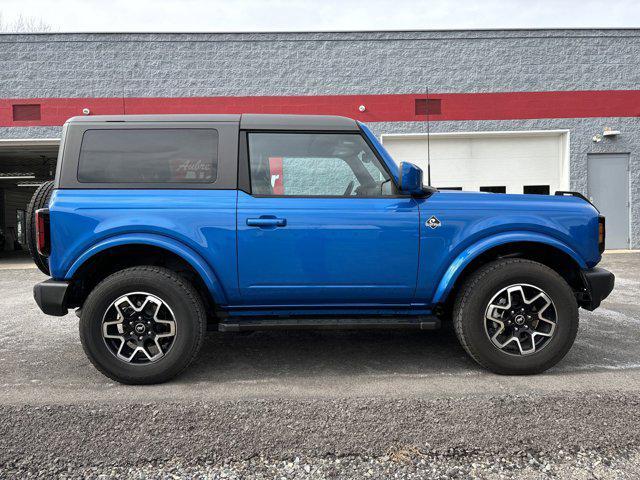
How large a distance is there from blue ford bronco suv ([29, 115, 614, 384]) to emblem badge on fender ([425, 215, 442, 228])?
12 mm

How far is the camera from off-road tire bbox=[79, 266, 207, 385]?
3096 mm

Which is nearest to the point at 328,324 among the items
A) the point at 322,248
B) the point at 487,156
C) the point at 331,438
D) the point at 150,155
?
the point at 322,248

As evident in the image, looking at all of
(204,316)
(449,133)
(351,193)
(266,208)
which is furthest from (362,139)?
(449,133)

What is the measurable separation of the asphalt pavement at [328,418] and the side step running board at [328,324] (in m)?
0.36

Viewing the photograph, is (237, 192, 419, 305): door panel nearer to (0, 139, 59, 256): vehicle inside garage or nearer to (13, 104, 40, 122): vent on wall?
(0, 139, 59, 256): vehicle inside garage

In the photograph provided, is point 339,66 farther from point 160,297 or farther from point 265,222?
point 160,297

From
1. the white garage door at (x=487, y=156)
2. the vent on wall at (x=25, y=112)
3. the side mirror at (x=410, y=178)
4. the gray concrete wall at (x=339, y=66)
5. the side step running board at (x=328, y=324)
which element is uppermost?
the gray concrete wall at (x=339, y=66)

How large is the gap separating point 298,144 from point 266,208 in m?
0.61

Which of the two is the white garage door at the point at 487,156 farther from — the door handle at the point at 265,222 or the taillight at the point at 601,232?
the door handle at the point at 265,222

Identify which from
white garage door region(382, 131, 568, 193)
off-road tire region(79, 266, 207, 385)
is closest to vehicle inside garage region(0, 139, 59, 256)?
off-road tire region(79, 266, 207, 385)

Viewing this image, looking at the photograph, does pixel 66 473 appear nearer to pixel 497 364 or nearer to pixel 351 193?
pixel 351 193

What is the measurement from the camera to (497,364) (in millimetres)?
3201

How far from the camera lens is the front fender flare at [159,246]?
10.2 feet

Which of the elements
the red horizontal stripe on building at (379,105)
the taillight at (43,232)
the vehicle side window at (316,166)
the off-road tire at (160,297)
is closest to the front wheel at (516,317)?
the vehicle side window at (316,166)
